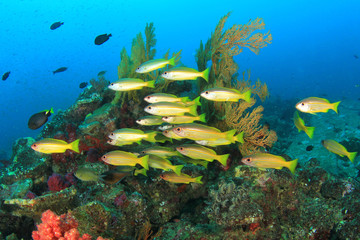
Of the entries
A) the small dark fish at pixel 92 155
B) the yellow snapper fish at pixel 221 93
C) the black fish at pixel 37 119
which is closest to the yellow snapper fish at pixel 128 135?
the yellow snapper fish at pixel 221 93

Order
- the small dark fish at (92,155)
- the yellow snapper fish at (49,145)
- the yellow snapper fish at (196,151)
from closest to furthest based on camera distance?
1. the yellow snapper fish at (49,145)
2. the yellow snapper fish at (196,151)
3. the small dark fish at (92,155)

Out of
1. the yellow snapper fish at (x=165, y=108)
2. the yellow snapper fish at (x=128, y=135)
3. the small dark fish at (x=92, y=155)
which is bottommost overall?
the small dark fish at (x=92, y=155)

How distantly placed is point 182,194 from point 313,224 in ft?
9.21

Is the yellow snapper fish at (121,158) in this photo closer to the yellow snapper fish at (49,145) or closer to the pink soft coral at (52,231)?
the yellow snapper fish at (49,145)

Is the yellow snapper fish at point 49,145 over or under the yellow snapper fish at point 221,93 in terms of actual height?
under

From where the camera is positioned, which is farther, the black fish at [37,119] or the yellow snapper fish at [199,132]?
the black fish at [37,119]

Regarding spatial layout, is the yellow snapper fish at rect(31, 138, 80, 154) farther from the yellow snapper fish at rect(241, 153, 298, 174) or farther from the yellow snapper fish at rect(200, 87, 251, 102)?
the yellow snapper fish at rect(241, 153, 298, 174)

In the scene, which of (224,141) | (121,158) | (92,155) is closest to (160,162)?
(121,158)

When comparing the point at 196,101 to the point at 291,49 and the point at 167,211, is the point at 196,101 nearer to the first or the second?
the point at 167,211

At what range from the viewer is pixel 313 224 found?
13.3 ft

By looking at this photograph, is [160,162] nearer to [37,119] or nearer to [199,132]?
[199,132]

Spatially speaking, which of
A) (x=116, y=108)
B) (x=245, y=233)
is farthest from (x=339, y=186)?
(x=116, y=108)

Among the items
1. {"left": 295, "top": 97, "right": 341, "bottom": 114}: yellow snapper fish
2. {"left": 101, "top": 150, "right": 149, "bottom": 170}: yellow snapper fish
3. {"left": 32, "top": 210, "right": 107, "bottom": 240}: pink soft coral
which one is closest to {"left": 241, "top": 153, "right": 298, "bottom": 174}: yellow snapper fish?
{"left": 295, "top": 97, "right": 341, "bottom": 114}: yellow snapper fish

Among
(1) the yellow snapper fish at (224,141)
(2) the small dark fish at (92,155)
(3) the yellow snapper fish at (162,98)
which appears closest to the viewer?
(1) the yellow snapper fish at (224,141)
